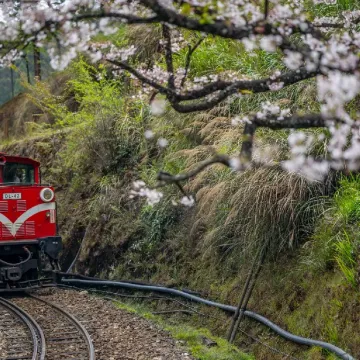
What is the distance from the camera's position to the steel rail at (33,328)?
7.81 metres

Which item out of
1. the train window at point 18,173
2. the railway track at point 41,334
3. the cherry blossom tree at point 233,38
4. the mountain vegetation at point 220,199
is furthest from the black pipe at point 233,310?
the cherry blossom tree at point 233,38

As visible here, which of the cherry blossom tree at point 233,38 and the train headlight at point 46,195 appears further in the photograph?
the train headlight at point 46,195

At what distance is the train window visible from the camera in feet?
39.5

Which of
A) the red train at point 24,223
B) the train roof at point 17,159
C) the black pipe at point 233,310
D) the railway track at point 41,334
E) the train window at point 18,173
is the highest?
the train roof at point 17,159

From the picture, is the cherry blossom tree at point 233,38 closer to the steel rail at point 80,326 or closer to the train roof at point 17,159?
the steel rail at point 80,326

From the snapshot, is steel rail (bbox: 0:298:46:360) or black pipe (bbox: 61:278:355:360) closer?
black pipe (bbox: 61:278:355:360)

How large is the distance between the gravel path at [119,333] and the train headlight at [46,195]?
6.74ft

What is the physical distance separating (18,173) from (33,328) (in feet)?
13.5

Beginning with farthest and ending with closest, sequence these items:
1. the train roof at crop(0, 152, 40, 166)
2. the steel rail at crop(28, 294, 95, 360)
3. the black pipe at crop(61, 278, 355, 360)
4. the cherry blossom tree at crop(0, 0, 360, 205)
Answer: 1. the train roof at crop(0, 152, 40, 166)
2. the steel rail at crop(28, 294, 95, 360)
3. the black pipe at crop(61, 278, 355, 360)
4. the cherry blossom tree at crop(0, 0, 360, 205)

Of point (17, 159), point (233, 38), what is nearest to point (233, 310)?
point (233, 38)

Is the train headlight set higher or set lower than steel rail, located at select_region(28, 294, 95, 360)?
higher

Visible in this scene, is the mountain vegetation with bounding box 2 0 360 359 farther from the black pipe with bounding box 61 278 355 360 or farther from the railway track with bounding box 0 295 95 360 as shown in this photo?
the railway track with bounding box 0 295 95 360

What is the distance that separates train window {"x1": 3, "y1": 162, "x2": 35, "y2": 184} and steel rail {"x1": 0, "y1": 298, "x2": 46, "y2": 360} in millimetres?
2308

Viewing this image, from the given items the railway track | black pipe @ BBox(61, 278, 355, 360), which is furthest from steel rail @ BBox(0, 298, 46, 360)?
black pipe @ BBox(61, 278, 355, 360)
